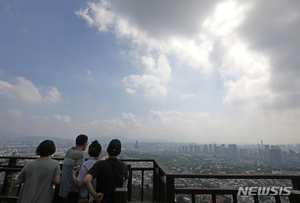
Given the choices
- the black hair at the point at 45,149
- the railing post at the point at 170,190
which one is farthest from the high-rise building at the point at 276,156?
the black hair at the point at 45,149

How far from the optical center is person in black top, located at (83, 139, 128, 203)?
1.33m

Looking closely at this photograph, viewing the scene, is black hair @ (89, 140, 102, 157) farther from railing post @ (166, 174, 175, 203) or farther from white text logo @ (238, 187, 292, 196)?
white text logo @ (238, 187, 292, 196)

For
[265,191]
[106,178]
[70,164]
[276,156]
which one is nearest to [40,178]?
[70,164]

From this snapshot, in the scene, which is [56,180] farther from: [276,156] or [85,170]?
[276,156]

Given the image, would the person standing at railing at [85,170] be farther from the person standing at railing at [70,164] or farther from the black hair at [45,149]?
the black hair at [45,149]

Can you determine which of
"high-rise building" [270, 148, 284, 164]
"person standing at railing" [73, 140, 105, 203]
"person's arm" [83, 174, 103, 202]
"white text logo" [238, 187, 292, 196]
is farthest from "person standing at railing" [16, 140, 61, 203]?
"high-rise building" [270, 148, 284, 164]

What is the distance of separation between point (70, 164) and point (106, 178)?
0.79m

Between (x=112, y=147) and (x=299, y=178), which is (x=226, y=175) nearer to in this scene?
(x=299, y=178)

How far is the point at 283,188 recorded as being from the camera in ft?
5.67

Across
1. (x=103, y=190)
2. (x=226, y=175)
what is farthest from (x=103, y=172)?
(x=226, y=175)

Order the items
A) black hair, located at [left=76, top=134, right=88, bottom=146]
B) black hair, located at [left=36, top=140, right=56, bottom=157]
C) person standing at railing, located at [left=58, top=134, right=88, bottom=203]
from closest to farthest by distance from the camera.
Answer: black hair, located at [left=36, top=140, right=56, bottom=157] < person standing at railing, located at [left=58, top=134, right=88, bottom=203] < black hair, located at [left=76, top=134, right=88, bottom=146]

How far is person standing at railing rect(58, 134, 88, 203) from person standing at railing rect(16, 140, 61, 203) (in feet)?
0.37

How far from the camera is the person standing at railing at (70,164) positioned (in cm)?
172

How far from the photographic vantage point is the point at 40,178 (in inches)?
61.7
